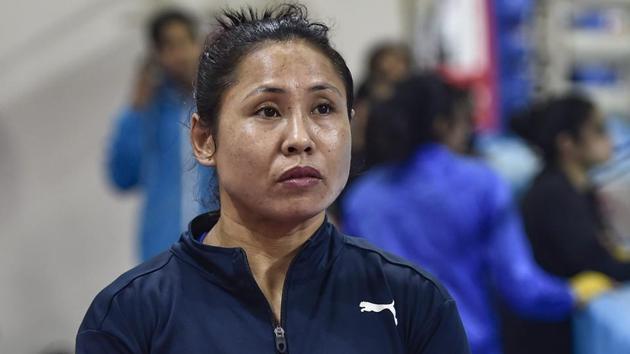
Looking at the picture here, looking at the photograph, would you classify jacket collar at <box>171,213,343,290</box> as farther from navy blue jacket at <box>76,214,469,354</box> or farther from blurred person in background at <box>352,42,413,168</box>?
blurred person in background at <box>352,42,413,168</box>

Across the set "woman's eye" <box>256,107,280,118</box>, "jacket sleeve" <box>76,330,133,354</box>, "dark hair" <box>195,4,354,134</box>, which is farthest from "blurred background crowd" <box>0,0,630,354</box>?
"jacket sleeve" <box>76,330,133,354</box>

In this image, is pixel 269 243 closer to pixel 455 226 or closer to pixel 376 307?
pixel 376 307

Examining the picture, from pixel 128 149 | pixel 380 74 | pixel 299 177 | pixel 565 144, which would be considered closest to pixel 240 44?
pixel 299 177

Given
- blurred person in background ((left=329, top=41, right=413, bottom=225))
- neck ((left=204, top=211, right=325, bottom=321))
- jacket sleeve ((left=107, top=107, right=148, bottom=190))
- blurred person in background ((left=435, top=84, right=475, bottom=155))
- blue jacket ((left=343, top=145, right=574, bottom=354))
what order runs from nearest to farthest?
neck ((left=204, top=211, right=325, bottom=321)) → blue jacket ((left=343, top=145, right=574, bottom=354)) → blurred person in background ((left=435, top=84, right=475, bottom=155)) → jacket sleeve ((left=107, top=107, right=148, bottom=190)) → blurred person in background ((left=329, top=41, right=413, bottom=225))

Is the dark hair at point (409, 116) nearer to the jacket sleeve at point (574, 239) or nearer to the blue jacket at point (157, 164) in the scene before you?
the blue jacket at point (157, 164)

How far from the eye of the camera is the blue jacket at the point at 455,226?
2.48 m

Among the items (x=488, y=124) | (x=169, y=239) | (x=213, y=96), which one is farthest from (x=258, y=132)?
(x=488, y=124)

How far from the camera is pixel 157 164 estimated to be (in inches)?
116

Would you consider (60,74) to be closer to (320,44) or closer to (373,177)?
(373,177)

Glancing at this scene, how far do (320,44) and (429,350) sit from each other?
1.26 feet

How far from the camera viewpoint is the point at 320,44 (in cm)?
125

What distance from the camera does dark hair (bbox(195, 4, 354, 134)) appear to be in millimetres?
1241

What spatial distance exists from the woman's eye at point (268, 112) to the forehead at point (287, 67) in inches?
1.2

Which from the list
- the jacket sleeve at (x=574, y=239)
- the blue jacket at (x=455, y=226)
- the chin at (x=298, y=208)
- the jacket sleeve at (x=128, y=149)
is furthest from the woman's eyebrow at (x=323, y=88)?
the jacket sleeve at (x=574, y=239)
